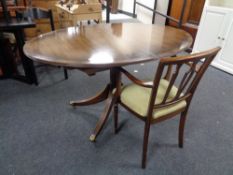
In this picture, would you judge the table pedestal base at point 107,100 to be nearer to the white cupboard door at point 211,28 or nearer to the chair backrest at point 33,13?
the chair backrest at point 33,13

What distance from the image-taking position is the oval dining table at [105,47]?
39.1 inches

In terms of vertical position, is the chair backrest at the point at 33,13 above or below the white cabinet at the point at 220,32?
above

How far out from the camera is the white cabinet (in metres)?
2.41

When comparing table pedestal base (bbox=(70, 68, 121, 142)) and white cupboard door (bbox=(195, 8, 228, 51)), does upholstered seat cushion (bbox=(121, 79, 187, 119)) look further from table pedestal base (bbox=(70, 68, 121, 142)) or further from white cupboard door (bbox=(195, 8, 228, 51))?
white cupboard door (bbox=(195, 8, 228, 51))

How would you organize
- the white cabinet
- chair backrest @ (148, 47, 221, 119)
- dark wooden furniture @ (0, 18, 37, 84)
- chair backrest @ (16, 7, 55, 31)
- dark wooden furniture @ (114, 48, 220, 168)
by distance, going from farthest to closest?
the white cabinet → chair backrest @ (16, 7, 55, 31) → dark wooden furniture @ (0, 18, 37, 84) → dark wooden furniture @ (114, 48, 220, 168) → chair backrest @ (148, 47, 221, 119)

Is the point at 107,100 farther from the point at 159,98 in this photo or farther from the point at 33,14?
the point at 33,14

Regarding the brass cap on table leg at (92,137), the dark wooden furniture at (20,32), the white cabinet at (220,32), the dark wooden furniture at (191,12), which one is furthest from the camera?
the dark wooden furniture at (191,12)

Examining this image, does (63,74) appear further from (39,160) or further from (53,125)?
(39,160)

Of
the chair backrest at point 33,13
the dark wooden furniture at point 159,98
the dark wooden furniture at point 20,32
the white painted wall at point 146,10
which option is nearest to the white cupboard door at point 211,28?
the white painted wall at point 146,10

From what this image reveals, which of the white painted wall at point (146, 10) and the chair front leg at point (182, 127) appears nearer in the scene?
the chair front leg at point (182, 127)

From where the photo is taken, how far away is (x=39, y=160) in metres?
1.30

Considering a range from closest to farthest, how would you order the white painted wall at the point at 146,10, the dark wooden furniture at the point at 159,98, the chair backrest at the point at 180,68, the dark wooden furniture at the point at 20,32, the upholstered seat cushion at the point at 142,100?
the chair backrest at the point at 180,68
the dark wooden furniture at the point at 159,98
the upholstered seat cushion at the point at 142,100
the dark wooden furniture at the point at 20,32
the white painted wall at the point at 146,10

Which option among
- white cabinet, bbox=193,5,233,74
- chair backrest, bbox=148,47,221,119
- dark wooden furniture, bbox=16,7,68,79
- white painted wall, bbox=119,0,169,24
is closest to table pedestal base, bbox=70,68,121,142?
chair backrest, bbox=148,47,221,119

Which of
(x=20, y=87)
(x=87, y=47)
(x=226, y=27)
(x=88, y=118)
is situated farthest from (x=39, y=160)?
(x=226, y=27)
